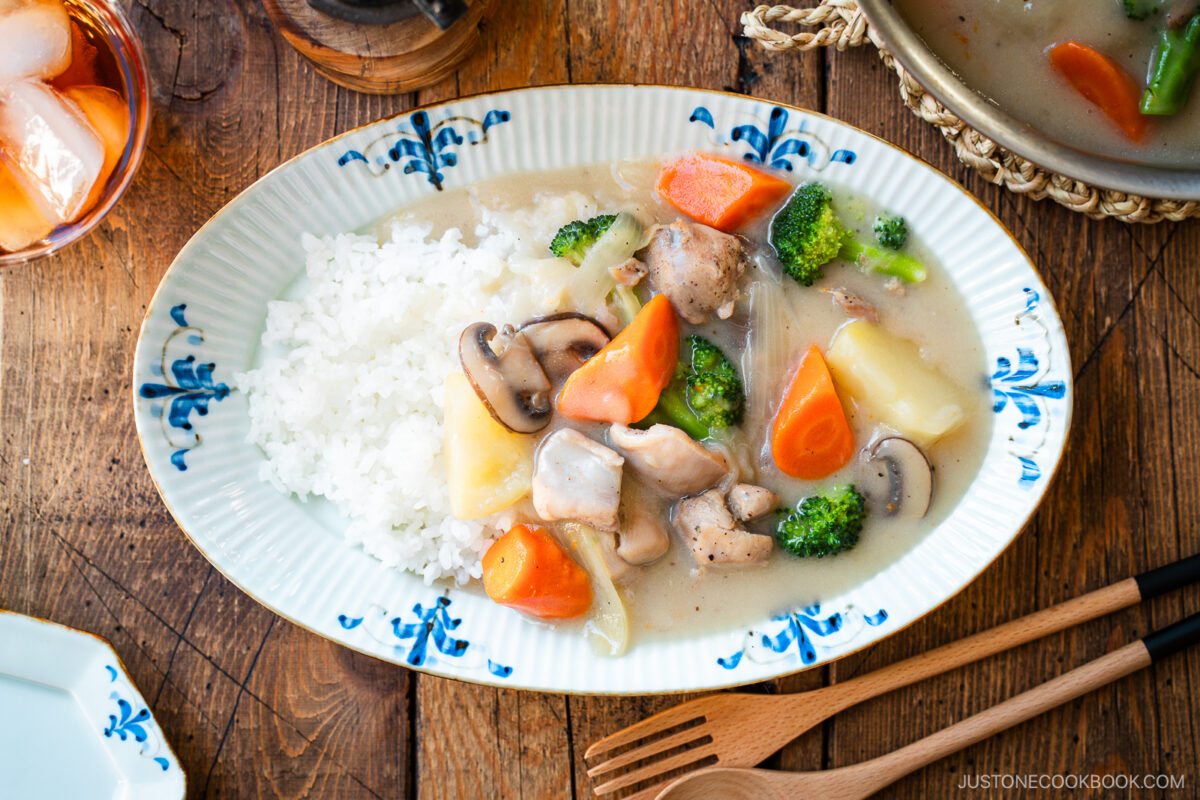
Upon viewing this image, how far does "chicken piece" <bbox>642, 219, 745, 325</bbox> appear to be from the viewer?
2.75 m

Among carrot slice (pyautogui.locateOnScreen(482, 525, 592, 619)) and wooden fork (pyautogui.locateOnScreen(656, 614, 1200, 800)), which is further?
wooden fork (pyautogui.locateOnScreen(656, 614, 1200, 800))

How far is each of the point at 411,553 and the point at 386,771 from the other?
0.89 m

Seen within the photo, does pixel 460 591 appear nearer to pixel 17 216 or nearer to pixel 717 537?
pixel 717 537

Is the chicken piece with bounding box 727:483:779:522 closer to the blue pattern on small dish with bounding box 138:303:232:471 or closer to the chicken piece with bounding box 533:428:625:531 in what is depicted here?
the chicken piece with bounding box 533:428:625:531

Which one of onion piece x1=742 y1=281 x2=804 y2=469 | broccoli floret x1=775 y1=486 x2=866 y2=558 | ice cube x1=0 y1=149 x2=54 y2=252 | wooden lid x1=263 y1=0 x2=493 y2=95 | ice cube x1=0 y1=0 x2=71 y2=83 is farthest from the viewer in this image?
onion piece x1=742 y1=281 x2=804 y2=469

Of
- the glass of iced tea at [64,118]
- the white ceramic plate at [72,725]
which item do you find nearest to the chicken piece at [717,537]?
the white ceramic plate at [72,725]

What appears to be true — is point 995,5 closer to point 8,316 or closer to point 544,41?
point 544,41

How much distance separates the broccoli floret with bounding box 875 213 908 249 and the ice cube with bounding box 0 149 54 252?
9.53ft

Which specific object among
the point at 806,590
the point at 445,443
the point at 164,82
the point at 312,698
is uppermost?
the point at 164,82

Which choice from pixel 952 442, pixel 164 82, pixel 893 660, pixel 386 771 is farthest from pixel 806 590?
pixel 164 82

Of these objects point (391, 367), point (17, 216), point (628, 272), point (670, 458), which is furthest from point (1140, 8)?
point (17, 216)

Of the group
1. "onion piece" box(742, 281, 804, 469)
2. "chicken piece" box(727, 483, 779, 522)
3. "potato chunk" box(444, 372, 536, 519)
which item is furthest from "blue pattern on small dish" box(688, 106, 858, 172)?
"potato chunk" box(444, 372, 536, 519)

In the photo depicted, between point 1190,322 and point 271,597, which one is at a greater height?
point 1190,322

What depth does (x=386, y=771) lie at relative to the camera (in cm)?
303
